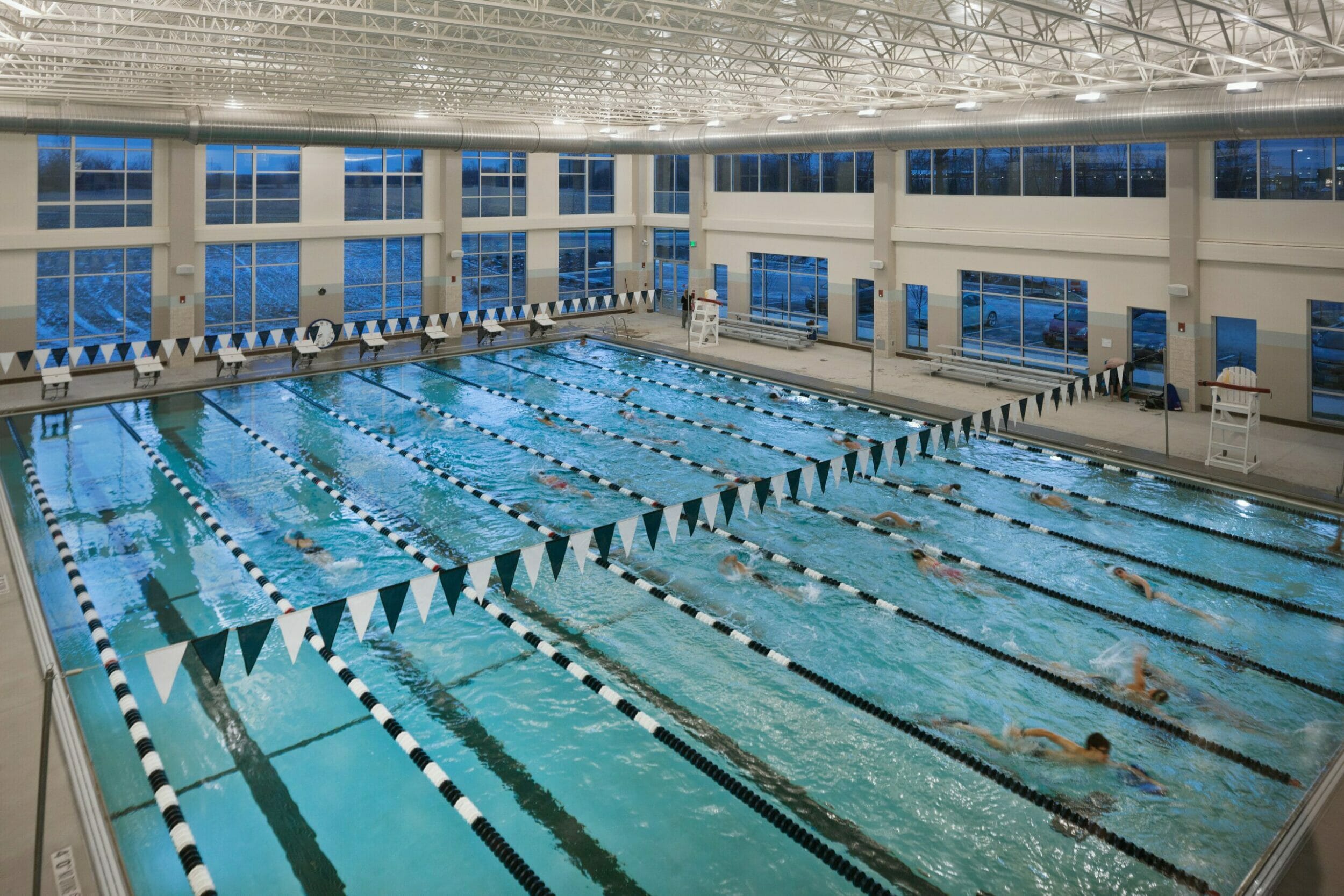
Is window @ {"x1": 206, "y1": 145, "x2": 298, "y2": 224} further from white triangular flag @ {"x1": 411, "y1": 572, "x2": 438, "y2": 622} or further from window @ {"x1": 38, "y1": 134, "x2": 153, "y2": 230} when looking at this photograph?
white triangular flag @ {"x1": 411, "y1": 572, "x2": 438, "y2": 622}

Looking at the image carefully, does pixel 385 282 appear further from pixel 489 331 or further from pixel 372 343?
pixel 372 343

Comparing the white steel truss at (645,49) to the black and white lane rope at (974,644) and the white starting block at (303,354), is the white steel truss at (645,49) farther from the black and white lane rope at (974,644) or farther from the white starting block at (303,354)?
the black and white lane rope at (974,644)

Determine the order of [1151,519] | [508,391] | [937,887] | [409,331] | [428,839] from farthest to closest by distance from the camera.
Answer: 1. [409,331]
2. [508,391]
3. [1151,519]
4. [428,839]
5. [937,887]

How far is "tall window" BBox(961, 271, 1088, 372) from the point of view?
17328 mm

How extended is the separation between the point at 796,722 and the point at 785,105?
1446cm

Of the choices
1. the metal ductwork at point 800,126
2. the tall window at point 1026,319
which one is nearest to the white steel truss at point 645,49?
the metal ductwork at point 800,126

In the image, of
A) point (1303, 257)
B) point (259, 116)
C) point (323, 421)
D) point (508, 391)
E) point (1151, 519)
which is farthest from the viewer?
point (508, 391)

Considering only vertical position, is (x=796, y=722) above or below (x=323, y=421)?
below

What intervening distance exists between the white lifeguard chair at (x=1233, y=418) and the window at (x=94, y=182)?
19103 millimetres

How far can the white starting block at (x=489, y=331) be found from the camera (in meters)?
21.6

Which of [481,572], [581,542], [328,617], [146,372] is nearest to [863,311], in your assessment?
[146,372]

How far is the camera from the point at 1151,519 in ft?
35.1

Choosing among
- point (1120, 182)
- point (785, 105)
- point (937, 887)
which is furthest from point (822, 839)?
point (785, 105)

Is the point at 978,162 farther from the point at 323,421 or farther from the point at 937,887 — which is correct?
the point at 937,887
